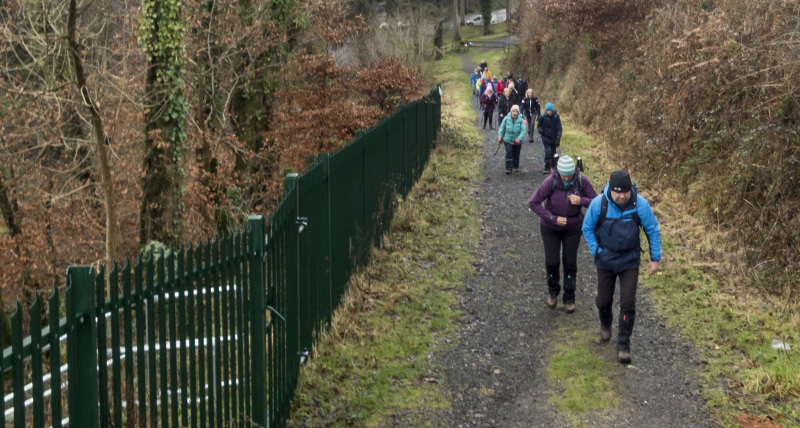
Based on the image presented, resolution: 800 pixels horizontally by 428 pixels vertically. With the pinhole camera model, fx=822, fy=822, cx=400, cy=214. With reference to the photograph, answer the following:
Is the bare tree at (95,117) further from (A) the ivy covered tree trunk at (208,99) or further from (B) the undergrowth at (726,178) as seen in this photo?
(B) the undergrowth at (726,178)

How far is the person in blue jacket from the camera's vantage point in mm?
7371

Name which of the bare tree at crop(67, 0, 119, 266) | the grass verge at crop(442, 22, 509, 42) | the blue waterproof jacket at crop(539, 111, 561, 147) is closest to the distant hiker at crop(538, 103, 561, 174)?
the blue waterproof jacket at crop(539, 111, 561, 147)

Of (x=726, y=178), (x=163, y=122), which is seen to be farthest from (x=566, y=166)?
(x=163, y=122)

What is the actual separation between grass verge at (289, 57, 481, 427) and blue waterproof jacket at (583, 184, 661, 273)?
1905mm

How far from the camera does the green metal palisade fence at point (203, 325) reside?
10.7 feet

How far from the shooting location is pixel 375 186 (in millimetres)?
11094

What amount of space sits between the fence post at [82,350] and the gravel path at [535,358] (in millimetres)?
3673

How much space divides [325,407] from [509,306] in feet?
10.9

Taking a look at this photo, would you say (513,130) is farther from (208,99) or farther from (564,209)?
(564,209)

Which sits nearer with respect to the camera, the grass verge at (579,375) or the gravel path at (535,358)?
the gravel path at (535,358)

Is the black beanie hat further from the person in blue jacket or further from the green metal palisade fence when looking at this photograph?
the green metal palisade fence

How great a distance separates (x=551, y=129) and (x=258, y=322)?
12.7 meters

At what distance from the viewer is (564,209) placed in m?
8.76

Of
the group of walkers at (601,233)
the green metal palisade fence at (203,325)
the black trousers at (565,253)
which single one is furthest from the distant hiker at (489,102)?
the black trousers at (565,253)
